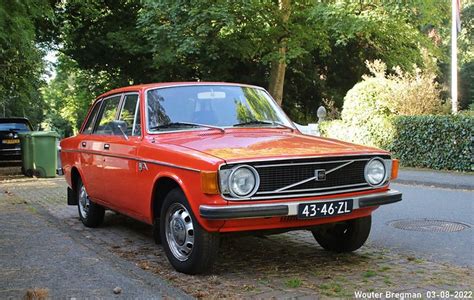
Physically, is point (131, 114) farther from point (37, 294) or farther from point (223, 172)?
point (37, 294)

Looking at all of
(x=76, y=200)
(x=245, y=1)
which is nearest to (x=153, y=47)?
(x=245, y=1)

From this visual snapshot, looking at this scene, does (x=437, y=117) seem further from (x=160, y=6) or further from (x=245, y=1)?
(x=160, y=6)

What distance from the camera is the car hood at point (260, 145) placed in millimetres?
4668

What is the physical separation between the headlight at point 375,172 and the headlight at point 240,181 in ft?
3.86

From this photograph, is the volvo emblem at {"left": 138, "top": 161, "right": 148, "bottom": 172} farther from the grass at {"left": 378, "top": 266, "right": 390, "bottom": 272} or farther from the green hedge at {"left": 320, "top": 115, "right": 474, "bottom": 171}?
the green hedge at {"left": 320, "top": 115, "right": 474, "bottom": 171}

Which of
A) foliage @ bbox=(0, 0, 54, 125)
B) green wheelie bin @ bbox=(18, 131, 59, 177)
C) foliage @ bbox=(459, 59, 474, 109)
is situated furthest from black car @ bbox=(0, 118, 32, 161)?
foliage @ bbox=(459, 59, 474, 109)

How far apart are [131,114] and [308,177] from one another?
2.44 m

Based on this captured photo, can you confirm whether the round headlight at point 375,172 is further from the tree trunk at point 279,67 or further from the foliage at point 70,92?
the foliage at point 70,92

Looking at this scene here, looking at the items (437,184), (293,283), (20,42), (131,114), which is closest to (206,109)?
(131,114)

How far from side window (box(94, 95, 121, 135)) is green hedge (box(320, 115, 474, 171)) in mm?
10281

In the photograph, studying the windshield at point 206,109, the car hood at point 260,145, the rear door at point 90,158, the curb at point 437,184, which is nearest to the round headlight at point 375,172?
the car hood at point 260,145

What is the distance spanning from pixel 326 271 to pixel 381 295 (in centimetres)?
85

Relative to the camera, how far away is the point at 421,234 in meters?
6.88

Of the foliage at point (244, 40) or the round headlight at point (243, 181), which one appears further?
the foliage at point (244, 40)
